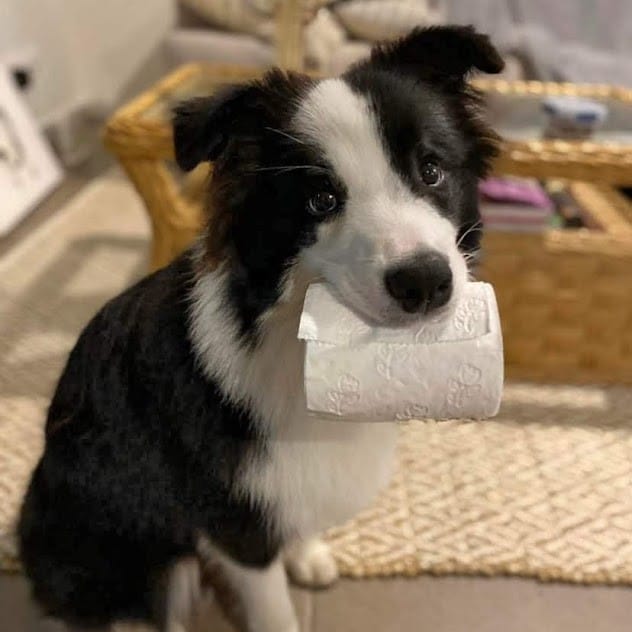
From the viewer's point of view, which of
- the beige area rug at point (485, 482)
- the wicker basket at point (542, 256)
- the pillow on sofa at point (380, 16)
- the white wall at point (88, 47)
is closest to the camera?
the beige area rug at point (485, 482)

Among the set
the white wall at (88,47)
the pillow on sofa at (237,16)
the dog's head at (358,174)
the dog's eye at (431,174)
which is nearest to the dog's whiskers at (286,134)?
the dog's head at (358,174)

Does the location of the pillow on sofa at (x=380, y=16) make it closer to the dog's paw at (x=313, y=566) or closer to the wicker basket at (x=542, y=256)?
the wicker basket at (x=542, y=256)

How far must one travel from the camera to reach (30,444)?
1787 mm

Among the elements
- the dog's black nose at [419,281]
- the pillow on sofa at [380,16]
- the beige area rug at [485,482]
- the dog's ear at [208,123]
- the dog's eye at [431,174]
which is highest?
the dog's ear at [208,123]

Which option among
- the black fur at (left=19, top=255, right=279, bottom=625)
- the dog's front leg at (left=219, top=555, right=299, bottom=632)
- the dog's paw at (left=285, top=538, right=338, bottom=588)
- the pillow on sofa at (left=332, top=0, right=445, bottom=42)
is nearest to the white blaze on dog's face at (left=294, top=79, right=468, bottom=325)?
the black fur at (left=19, top=255, right=279, bottom=625)

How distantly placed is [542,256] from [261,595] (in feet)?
3.72

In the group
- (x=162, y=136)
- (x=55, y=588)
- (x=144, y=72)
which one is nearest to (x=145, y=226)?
(x=162, y=136)

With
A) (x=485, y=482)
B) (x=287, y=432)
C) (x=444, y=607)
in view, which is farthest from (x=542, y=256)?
(x=287, y=432)

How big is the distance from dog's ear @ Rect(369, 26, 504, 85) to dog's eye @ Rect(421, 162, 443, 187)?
0.16m

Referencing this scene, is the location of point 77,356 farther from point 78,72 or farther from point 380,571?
point 78,72

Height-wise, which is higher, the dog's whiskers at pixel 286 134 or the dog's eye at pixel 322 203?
the dog's whiskers at pixel 286 134

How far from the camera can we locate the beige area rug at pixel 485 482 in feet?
4.99

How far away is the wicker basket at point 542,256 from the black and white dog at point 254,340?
737 millimetres

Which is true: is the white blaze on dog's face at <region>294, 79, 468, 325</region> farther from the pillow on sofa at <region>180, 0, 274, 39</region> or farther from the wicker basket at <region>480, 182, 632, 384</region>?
the pillow on sofa at <region>180, 0, 274, 39</region>
